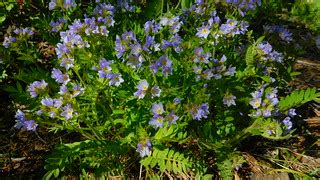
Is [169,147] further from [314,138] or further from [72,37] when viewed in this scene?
[314,138]

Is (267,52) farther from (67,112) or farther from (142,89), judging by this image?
(67,112)

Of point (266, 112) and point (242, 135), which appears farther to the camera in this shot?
point (242, 135)

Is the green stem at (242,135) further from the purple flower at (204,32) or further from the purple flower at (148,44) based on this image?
the purple flower at (148,44)

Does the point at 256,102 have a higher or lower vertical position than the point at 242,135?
higher

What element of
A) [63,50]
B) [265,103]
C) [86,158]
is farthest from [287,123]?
[63,50]

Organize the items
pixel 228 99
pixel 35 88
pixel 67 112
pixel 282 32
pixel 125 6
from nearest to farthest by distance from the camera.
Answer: pixel 67 112 < pixel 35 88 < pixel 228 99 < pixel 282 32 < pixel 125 6

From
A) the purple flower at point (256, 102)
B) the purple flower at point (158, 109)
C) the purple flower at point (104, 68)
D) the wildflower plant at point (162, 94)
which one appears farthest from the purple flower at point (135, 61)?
the purple flower at point (256, 102)

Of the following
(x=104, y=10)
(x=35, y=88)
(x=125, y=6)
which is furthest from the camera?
(x=125, y=6)

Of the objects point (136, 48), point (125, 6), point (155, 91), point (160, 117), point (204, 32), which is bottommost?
point (160, 117)
